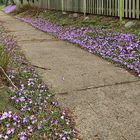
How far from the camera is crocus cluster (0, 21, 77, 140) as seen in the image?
297 cm

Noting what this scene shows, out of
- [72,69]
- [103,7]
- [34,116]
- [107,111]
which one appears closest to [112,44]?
[72,69]

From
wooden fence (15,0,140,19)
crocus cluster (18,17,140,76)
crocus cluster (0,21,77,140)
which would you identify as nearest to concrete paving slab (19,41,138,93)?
crocus cluster (18,17,140,76)

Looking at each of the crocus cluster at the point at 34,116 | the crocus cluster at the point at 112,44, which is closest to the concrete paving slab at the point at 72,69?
the crocus cluster at the point at 112,44

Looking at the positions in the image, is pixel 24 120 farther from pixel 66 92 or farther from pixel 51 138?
pixel 66 92

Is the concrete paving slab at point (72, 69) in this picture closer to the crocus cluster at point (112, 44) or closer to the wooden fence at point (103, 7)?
the crocus cluster at point (112, 44)

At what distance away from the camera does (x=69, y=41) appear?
823cm

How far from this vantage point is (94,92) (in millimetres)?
4141

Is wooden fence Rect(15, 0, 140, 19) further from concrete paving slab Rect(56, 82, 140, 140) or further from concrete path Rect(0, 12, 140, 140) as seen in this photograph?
concrete paving slab Rect(56, 82, 140, 140)

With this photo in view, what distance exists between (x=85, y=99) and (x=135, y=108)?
24.7 inches

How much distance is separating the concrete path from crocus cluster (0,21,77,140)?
0.14 m

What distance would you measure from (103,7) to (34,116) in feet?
26.6

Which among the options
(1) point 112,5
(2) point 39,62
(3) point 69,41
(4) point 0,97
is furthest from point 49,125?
(1) point 112,5

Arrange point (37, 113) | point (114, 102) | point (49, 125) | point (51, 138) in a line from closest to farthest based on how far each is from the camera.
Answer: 1. point (51, 138)
2. point (49, 125)
3. point (37, 113)
4. point (114, 102)

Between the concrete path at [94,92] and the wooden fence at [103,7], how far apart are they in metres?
2.99
